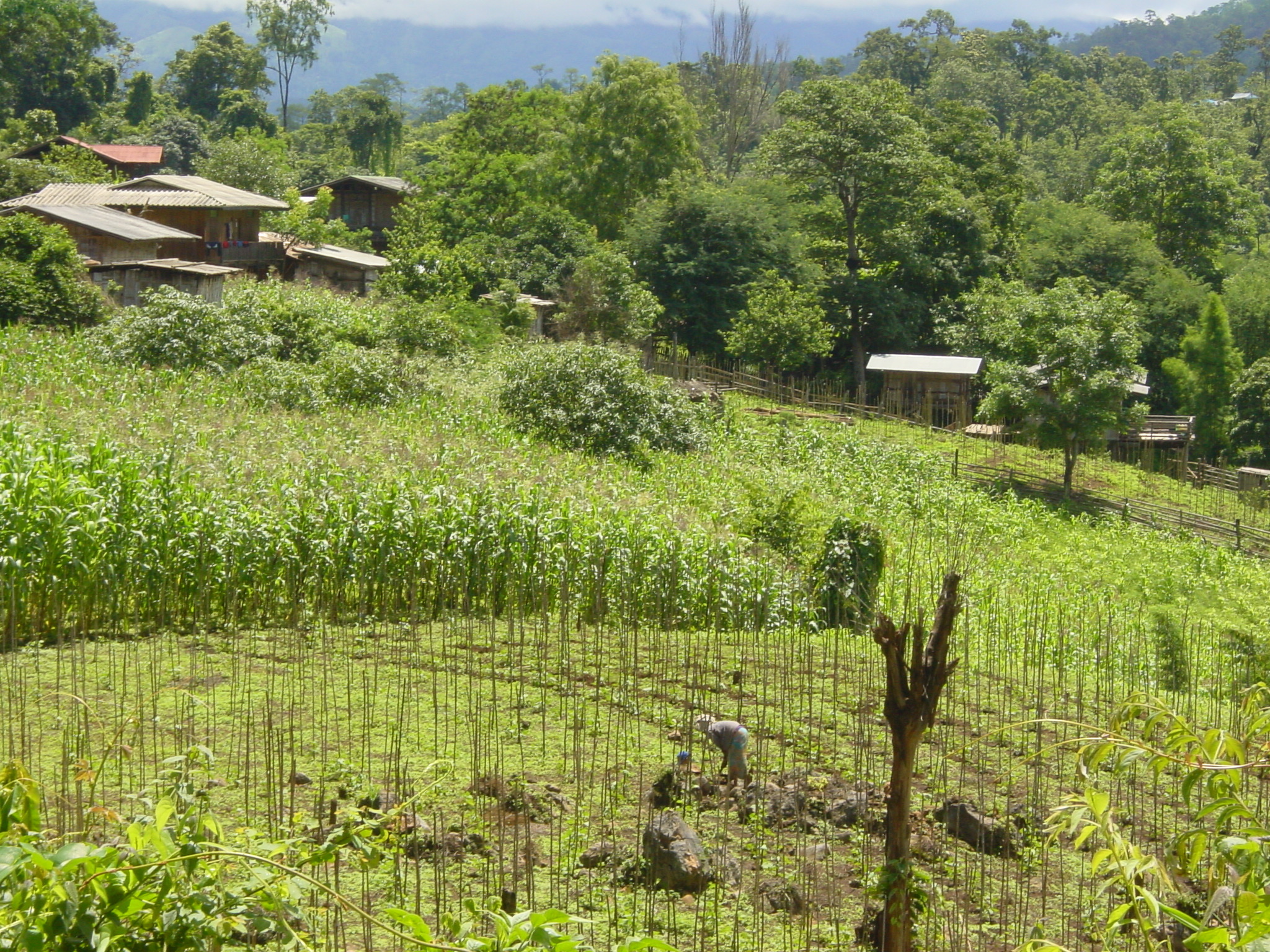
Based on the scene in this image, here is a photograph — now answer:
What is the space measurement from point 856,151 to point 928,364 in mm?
5752

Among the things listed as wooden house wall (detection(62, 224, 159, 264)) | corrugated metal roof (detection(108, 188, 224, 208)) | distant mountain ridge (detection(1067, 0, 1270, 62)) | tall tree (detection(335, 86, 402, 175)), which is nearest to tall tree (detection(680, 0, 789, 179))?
tall tree (detection(335, 86, 402, 175))

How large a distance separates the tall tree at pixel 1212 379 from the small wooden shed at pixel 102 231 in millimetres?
24786

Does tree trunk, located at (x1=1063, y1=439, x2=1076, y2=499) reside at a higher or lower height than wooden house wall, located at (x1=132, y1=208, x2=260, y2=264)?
lower

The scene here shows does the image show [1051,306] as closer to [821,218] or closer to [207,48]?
[821,218]

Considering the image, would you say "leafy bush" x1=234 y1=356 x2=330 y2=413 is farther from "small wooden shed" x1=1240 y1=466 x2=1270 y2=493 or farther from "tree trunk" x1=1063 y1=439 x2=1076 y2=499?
"small wooden shed" x1=1240 y1=466 x2=1270 y2=493

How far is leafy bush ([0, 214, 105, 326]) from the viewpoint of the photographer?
1916 centimetres

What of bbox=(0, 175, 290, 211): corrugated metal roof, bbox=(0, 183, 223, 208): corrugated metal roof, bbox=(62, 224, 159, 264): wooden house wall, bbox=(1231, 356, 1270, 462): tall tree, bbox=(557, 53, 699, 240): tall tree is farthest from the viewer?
bbox=(557, 53, 699, 240): tall tree

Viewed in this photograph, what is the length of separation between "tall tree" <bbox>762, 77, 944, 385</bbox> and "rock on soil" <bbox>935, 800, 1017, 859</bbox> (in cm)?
2496

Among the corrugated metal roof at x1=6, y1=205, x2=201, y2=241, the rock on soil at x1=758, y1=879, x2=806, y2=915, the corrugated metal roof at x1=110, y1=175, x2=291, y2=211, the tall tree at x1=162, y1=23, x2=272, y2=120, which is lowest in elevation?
the rock on soil at x1=758, y1=879, x2=806, y2=915

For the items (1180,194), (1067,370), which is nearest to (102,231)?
(1067,370)

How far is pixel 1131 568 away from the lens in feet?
54.8

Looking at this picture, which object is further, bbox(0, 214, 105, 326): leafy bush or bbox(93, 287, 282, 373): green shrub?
bbox(0, 214, 105, 326): leafy bush

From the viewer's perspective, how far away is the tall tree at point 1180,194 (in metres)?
36.8

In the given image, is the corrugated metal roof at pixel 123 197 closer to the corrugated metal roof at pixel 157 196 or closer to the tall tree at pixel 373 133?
the corrugated metal roof at pixel 157 196
